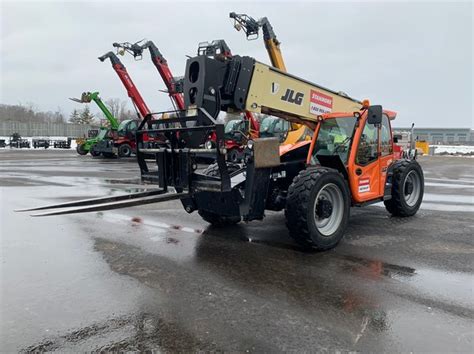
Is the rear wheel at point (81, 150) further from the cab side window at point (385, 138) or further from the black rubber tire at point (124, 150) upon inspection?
the cab side window at point (385, 138)

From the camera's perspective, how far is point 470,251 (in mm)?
5492

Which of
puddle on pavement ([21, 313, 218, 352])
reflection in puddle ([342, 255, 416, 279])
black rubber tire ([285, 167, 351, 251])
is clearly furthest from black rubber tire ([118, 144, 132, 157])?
puddle on pavement ([21, 313, 218, 352])

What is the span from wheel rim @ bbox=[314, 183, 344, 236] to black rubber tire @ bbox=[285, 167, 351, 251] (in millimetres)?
133

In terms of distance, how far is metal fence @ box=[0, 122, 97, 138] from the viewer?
213ft

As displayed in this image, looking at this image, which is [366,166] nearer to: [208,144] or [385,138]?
[385,138]

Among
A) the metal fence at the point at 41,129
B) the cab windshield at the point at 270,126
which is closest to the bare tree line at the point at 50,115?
the metal fence at the point at 41,129

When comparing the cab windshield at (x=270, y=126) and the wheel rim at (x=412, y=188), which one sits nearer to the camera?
the wheel rim at (x=412, y=188)

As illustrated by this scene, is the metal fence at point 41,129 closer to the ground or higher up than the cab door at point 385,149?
higher up

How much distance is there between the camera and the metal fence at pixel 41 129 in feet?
213

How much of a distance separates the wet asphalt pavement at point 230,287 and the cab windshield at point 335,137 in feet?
4.65

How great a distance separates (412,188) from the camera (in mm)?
7832

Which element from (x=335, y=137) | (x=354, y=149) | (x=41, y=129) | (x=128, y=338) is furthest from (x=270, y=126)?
(x=41, y=129)

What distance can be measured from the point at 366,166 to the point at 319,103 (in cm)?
131

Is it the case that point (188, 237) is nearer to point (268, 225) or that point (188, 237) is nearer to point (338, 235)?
point (268, 225)
